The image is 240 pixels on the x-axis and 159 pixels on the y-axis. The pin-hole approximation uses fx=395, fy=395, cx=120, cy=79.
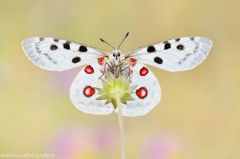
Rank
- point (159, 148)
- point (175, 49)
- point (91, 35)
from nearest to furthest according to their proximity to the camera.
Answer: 1. point (175, 49)
2. point (159, 148)
3. point (91, 35)

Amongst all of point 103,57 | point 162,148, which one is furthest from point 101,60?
point 162,148

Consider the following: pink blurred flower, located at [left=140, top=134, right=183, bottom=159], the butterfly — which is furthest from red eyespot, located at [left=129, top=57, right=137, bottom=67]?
pink blurred flower, located at [left=140, top=134, right=183, bottom=159]

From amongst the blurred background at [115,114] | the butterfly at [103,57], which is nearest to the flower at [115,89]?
the butterfly at [103,57]

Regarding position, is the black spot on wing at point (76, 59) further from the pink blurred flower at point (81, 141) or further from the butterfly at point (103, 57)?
the pink blurred flower at point (81, 141)

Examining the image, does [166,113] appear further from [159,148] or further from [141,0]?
[141,0]

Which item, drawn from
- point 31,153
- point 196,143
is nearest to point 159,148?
point 196,143

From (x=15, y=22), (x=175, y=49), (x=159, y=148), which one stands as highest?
(x=15, y=22)

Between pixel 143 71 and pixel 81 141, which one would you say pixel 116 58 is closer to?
pixel 143 71
